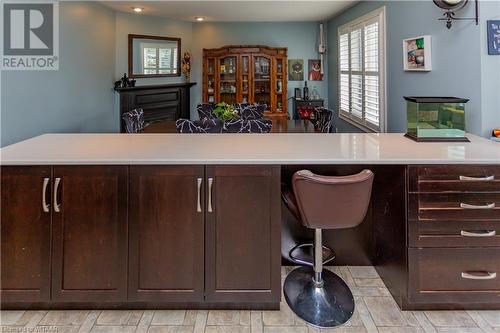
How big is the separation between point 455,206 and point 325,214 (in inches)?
27.8

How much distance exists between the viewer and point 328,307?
2.16m

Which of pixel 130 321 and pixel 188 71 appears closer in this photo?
pixel 130 321

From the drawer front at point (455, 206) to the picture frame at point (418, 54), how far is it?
1.61 m

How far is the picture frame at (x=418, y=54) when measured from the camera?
3.17 m

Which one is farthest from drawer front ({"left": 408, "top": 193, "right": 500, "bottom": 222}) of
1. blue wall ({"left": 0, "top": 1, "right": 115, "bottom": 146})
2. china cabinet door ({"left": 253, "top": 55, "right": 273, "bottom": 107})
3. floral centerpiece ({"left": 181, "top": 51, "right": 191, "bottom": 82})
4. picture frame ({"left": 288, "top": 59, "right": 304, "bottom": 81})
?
floral centerpiece ({"left": 181, "top": 51, "right": 191, "bottom": 82})

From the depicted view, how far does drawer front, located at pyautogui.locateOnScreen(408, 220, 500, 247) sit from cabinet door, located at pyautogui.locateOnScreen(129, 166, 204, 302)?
1.16m

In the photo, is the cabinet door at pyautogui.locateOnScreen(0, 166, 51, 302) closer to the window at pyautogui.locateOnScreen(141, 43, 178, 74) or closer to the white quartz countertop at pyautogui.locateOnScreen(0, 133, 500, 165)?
the white quartz countertop at pyautogui.locateOnScreen(0, 133, 500, 165)

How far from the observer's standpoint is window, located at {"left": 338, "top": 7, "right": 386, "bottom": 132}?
4.34 m

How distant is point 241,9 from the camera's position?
5750 mm

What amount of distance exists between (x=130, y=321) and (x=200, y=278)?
1.46 ft

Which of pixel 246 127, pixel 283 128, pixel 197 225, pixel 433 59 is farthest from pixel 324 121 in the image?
pixel 197 225

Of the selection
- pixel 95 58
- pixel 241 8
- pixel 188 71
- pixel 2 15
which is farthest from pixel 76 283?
pixel 188 71

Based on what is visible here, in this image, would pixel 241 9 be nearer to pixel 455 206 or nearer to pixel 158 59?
pixel 158 59

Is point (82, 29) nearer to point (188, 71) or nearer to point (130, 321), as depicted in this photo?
point (188, 71)
